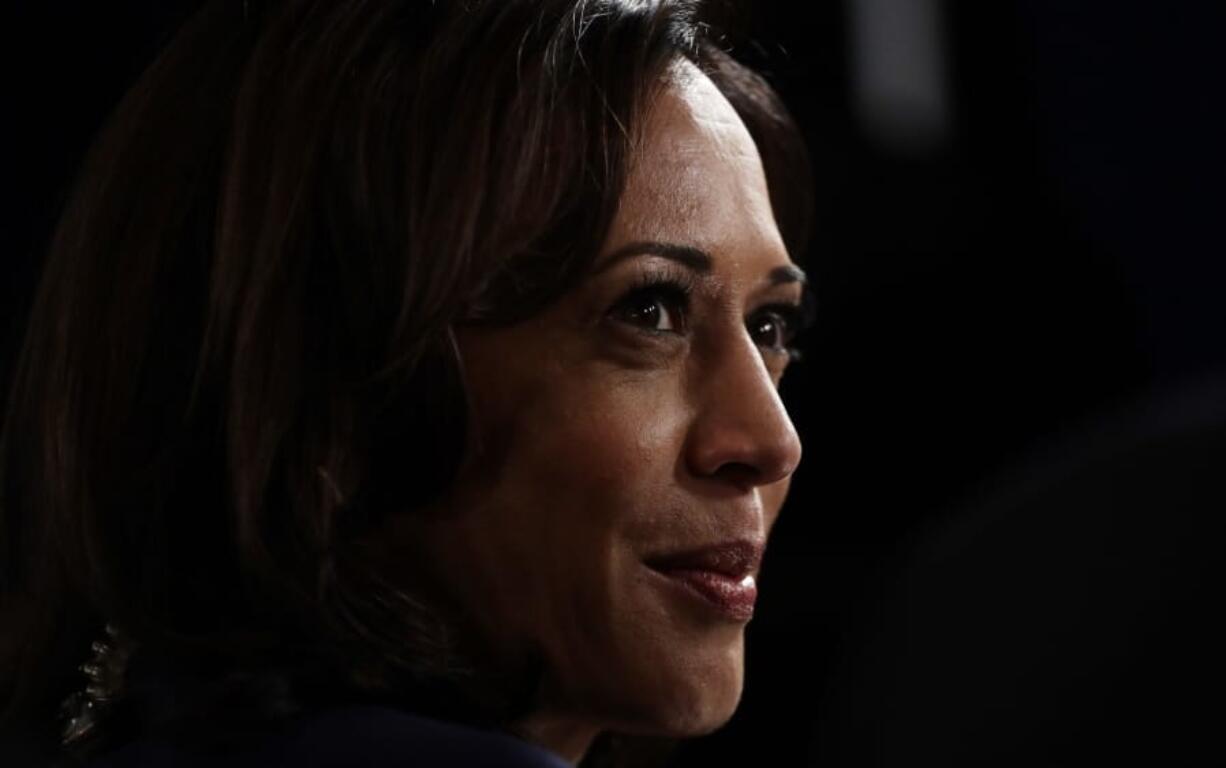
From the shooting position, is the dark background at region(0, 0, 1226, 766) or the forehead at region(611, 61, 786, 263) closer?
the forehead at region(611, 61, 786, 263)

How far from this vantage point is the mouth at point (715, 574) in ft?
4.01

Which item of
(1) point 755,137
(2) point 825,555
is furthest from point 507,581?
(2) point 825,555

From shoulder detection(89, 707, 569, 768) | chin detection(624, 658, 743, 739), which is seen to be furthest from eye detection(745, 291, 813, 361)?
shoulder detection(89, 707, 569, 768)

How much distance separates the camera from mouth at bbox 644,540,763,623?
1224mm

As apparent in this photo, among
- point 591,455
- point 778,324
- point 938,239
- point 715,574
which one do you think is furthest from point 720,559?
point 938,239

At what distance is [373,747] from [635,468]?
269 mm

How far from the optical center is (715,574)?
1.24 metres

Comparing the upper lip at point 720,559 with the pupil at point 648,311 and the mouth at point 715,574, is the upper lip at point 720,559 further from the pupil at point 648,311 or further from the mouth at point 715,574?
the pupil at point 648,311

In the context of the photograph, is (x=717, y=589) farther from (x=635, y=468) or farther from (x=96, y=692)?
(x=96, y=692)

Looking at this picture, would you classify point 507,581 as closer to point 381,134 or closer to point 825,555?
point 381,134

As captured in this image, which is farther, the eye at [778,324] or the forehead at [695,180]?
the eye at [778,324]

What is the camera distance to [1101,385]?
2.31m

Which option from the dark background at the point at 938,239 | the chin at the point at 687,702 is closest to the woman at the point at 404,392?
the chin at the point at 687,702

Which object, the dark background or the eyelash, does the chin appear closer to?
the eyelash
